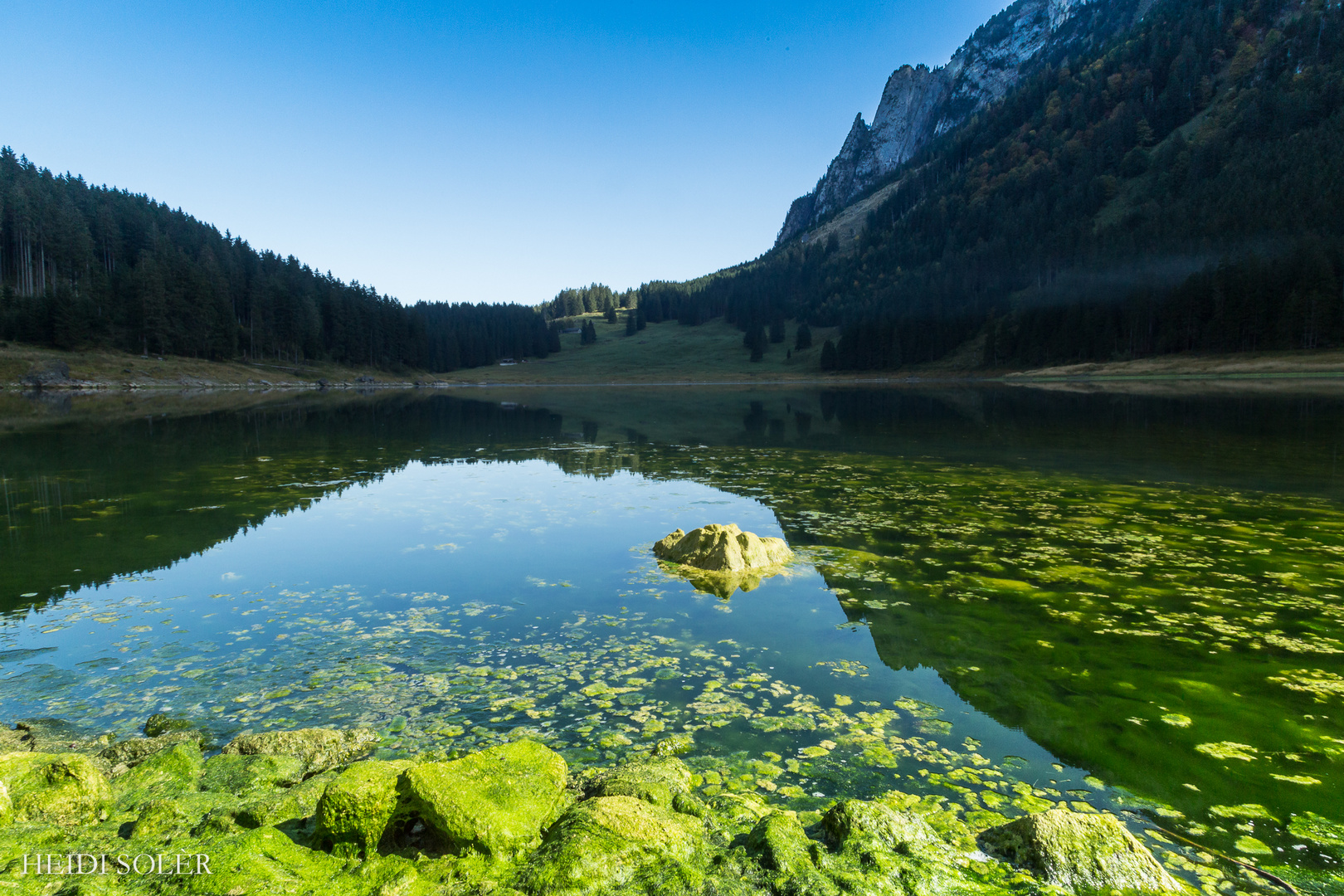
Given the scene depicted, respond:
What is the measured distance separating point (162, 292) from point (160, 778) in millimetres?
103305

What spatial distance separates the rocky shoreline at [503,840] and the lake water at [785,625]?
2.14 feet

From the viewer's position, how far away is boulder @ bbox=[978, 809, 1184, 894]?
426 cm

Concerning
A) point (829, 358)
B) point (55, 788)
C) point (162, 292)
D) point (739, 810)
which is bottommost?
point (739, 810)

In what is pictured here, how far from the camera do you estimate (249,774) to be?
5.64 metres

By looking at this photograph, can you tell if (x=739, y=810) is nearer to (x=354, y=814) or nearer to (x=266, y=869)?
(x=354, y=814)

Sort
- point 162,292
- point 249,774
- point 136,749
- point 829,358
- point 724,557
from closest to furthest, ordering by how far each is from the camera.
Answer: point 249,774, point 136,749, point 724,557, point 162,292, point 829,358

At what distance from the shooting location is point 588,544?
14.5 meters

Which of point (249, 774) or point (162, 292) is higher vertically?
point (162, 292)

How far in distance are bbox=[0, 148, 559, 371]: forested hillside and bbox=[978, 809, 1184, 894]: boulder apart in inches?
4171

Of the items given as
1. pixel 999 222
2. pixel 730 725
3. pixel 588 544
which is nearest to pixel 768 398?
pixel 588 544

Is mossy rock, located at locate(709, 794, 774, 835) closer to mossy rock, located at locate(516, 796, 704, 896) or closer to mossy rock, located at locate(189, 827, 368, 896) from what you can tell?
mossy rock, located at locate(516, 796, 704, 896)

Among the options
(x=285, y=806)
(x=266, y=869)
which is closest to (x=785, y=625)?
(x=285, y=806)

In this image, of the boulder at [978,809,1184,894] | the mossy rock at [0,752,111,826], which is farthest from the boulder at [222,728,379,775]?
the boulder at [978,809,1184,894]

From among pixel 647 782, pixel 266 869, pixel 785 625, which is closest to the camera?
pixel 266 869
